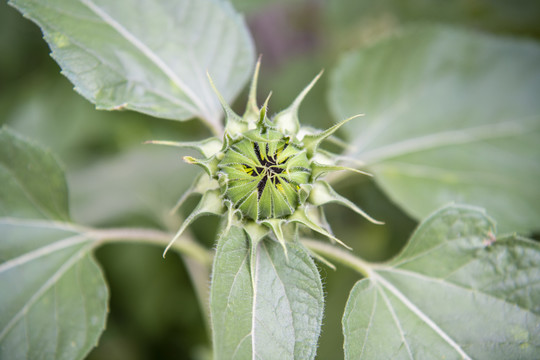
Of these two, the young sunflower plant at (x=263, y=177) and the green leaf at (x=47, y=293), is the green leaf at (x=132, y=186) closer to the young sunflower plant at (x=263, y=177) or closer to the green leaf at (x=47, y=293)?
the green leaf at (x=47, y=293)

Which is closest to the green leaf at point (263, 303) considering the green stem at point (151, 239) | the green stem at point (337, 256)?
the green stem at point (337, 256)

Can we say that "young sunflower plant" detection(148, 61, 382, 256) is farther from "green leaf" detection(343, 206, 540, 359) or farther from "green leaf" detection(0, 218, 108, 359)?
"green leaf" detection(0, 218, 108, 359)

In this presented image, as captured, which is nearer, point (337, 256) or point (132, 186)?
point (337, 256)

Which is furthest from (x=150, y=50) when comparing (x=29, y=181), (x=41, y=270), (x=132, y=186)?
(x=132, y=186)

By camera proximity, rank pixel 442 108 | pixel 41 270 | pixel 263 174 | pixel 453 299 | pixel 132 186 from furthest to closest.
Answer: pixel 132 186, pixel 442 108, pixel 41 270, pixel 453 299, pixel 263 174

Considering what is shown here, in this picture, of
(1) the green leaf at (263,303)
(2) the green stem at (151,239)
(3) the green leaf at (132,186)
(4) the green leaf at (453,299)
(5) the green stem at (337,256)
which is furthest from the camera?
(3) the green leaf at (132,186)

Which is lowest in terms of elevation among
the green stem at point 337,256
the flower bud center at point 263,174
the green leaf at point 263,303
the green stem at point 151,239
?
the green leaf at point 263,303

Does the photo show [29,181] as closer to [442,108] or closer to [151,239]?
[151,239]
